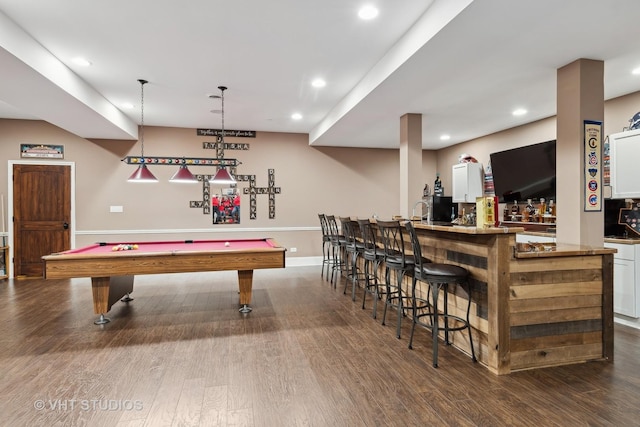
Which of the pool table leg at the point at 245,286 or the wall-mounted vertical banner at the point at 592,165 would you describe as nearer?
the wall-mounted vertical banner at the point at 592,165

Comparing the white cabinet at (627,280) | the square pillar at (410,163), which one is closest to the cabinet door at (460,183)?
the square pillar at (410,163)

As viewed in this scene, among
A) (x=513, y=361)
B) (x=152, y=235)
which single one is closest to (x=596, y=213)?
(x=513, y=361)

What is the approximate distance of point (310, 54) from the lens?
383 cm

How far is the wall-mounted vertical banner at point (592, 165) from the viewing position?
11.3ft

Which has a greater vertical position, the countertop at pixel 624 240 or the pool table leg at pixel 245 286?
the countertop at pixel 624 240

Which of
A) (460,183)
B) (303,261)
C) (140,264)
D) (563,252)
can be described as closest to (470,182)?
(460,183)

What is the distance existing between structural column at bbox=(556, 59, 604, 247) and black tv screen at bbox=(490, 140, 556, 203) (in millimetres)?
1790

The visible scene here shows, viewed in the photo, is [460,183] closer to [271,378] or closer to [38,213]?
[271,378]

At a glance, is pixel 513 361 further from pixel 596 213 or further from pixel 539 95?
pixel 539 95

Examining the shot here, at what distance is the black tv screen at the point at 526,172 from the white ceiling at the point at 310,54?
0.66 meters

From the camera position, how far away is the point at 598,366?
284cm

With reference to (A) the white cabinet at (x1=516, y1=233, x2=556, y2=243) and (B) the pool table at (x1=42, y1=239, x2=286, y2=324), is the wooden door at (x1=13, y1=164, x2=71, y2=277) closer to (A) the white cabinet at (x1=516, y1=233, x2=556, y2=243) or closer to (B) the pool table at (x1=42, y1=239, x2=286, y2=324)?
(B) the pool table at (x1=42, y1=239, x2=286, y2=324)

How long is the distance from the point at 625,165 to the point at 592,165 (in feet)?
3.43

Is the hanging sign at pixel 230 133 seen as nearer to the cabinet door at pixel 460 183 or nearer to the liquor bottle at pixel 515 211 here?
the cabinet door at pixel 460 183
